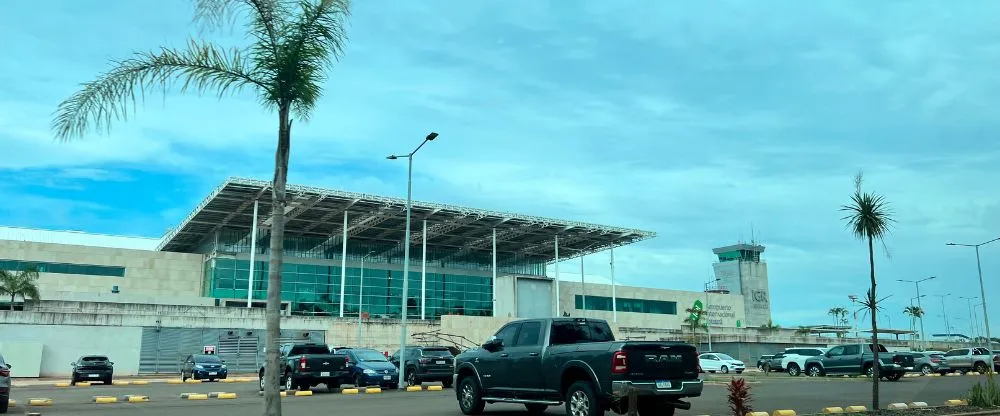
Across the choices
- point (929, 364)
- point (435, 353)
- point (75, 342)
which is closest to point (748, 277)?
point (929, 364)

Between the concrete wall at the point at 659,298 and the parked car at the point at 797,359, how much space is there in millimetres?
37861

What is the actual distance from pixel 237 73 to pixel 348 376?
1884 cm

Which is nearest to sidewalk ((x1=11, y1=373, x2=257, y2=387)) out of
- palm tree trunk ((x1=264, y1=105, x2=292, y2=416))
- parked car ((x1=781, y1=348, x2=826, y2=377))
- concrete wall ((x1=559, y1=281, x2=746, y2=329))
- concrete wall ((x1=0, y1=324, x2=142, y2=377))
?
concrete wall ((x1=0, y1=324, x2=142, y2=377))

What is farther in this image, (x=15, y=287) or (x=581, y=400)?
(x=15, y=287)

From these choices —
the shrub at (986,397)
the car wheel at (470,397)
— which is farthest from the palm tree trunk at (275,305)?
the shrub at (986,397)

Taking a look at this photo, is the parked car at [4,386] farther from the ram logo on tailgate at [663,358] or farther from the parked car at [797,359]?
the parked car at [797,359]

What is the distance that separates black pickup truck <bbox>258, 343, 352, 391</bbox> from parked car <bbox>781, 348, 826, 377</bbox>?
2521 cm

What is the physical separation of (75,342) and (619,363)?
140 feet

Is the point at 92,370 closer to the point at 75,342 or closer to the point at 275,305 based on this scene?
the point at 75,342

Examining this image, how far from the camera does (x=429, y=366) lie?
97.8ft

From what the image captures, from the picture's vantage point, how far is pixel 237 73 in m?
9.78

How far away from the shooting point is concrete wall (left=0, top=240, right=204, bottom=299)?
212ft

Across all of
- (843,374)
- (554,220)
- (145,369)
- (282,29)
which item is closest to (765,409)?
(282,29)

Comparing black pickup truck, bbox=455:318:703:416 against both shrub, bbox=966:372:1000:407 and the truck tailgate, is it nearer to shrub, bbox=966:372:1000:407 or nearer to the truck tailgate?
the truck tailgate
